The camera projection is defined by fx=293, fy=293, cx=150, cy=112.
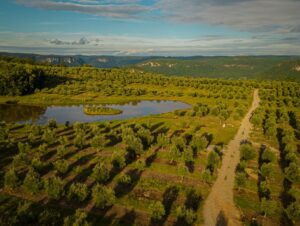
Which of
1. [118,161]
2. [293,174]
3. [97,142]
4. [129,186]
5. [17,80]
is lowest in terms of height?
[129,186]

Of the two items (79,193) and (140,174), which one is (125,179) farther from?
(79,193)

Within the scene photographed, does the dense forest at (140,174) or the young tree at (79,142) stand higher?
the young tree at (79,142)

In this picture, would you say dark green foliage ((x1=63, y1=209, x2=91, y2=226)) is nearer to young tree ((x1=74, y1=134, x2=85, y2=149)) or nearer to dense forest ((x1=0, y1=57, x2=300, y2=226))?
dense forest ((x1=0, y1=57, x2=300, y2=226))

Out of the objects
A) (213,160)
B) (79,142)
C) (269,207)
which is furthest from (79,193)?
(269,207)

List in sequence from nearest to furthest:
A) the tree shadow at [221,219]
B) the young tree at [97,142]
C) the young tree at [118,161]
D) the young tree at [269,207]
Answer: the tree shadow at [221,219]
the young tree at [269,207]
the young tree at [118,161]
the young tree at [97,142]

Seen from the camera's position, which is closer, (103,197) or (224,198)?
(103,197)

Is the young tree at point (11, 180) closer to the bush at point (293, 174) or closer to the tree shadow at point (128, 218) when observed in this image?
the tree shadow at point (128, 218)

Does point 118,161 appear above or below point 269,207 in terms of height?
above

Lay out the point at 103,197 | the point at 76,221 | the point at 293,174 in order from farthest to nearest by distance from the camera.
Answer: the point at 293,174, the point at 103,197, the point at 76,221

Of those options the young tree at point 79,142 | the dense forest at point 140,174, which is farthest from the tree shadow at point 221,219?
the young tree at point 79,142

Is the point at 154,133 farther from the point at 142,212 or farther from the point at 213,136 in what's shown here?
the point at 142,212
